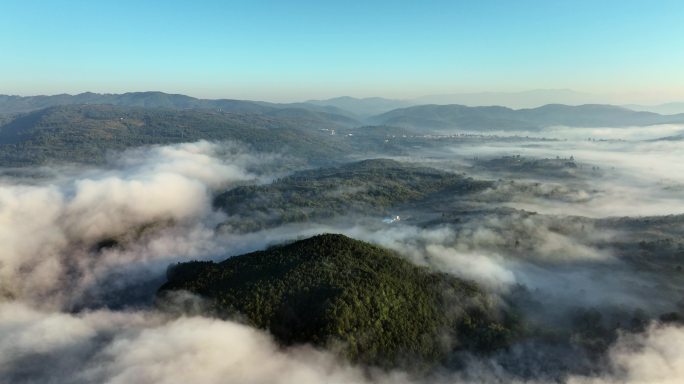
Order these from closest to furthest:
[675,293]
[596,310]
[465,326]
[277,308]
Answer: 1. [277,308]
2. [465,326]
3. [596,310]
4. [675,293]

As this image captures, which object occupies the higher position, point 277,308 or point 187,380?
point 277,308

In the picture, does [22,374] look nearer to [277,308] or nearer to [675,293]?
[277,308]

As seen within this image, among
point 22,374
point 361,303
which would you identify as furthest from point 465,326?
point 22,374

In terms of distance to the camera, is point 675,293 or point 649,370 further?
point 675,293

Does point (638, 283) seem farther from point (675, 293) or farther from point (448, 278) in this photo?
point (448, 278)

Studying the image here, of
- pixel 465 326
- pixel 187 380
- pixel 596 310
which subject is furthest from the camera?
pixel 596 310

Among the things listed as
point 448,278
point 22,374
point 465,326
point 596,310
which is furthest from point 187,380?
point 596,310
